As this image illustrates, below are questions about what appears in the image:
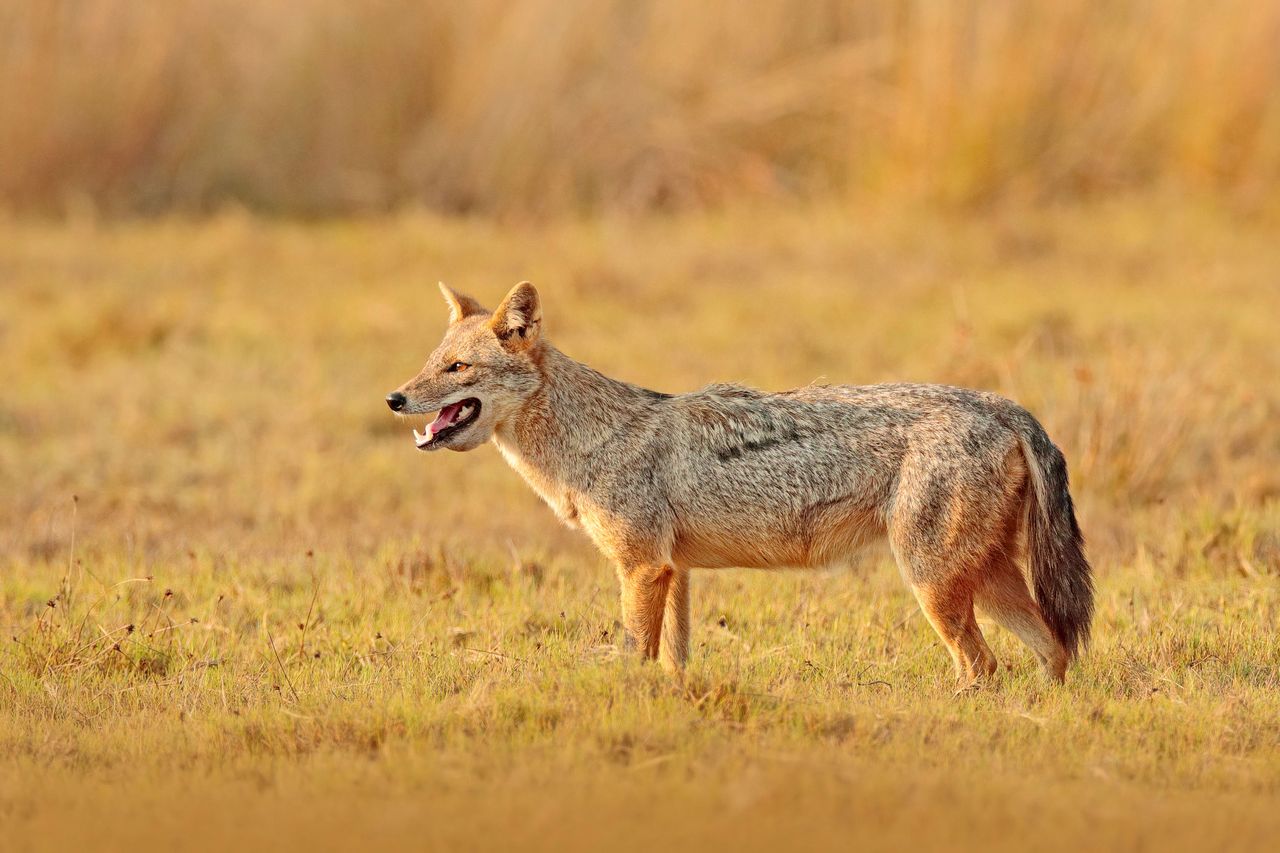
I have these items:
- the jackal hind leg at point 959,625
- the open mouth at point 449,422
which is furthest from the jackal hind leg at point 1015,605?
the open mouth at point 449,422

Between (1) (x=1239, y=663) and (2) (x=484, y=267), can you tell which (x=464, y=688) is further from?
(2) (x=484, y=267)

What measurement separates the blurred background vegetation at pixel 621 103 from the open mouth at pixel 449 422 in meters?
10.2

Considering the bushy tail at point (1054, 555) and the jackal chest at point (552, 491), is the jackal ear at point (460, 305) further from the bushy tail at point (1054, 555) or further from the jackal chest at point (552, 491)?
the bushy tail at point (1054, 555)

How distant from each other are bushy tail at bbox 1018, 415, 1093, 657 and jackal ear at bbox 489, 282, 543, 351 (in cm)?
185

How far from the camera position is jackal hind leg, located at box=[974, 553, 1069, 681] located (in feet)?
19.7

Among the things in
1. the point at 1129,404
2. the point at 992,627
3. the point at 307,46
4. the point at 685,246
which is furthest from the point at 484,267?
the point at 992,627

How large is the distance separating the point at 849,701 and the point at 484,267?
10.2m

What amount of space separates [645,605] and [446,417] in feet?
3.48

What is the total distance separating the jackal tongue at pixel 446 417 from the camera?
249 inches

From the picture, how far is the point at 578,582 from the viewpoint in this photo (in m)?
7.64

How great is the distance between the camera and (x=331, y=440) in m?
10.6

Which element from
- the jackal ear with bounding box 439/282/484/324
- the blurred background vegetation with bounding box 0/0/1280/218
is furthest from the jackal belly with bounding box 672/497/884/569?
the blurred background vegetation with bounding box 0/0/1280/218

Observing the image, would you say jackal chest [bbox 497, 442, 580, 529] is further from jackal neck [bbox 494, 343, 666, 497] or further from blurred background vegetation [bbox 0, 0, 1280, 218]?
blurred background vegetation [bbox 0, 0, 1280, 218]

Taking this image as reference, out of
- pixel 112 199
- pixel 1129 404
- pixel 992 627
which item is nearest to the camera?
pixel 992 627
